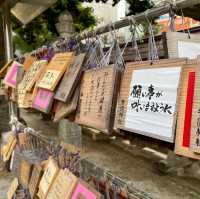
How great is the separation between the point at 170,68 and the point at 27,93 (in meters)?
Answer: 0.88

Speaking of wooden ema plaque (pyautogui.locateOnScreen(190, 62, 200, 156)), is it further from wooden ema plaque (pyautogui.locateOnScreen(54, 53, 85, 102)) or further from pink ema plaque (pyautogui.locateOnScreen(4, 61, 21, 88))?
pink ema plaque (pyautogui.locateOnScreen(4, 61, 21, 88))

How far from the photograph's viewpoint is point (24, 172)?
1368 millimetres

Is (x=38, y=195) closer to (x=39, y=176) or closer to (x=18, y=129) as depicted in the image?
(x=39, y=176)

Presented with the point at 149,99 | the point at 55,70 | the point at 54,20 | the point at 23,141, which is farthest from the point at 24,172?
the point at 54,20

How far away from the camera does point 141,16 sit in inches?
33.6

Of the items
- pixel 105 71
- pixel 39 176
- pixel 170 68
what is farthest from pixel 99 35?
pixel 39 176

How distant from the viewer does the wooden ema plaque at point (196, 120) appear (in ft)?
1.92

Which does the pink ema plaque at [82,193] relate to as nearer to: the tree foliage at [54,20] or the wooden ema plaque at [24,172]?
the wooden ema plaque at [24,172]

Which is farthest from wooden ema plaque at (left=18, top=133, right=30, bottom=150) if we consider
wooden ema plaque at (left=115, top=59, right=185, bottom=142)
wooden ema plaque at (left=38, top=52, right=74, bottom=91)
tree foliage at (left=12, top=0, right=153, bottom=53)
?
tree foliage at (left=12, top=0, right=153, bottom=53)

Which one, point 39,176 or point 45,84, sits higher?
point 45,84

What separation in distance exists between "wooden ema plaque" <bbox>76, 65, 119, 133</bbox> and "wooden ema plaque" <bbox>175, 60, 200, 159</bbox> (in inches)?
9.6

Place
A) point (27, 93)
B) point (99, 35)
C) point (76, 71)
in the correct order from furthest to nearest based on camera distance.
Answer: point (27, 93) → point (99, 35) → point (76, 71)

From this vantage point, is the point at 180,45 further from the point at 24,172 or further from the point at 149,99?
the point at 24,172

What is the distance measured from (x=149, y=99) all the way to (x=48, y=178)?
0.58m
